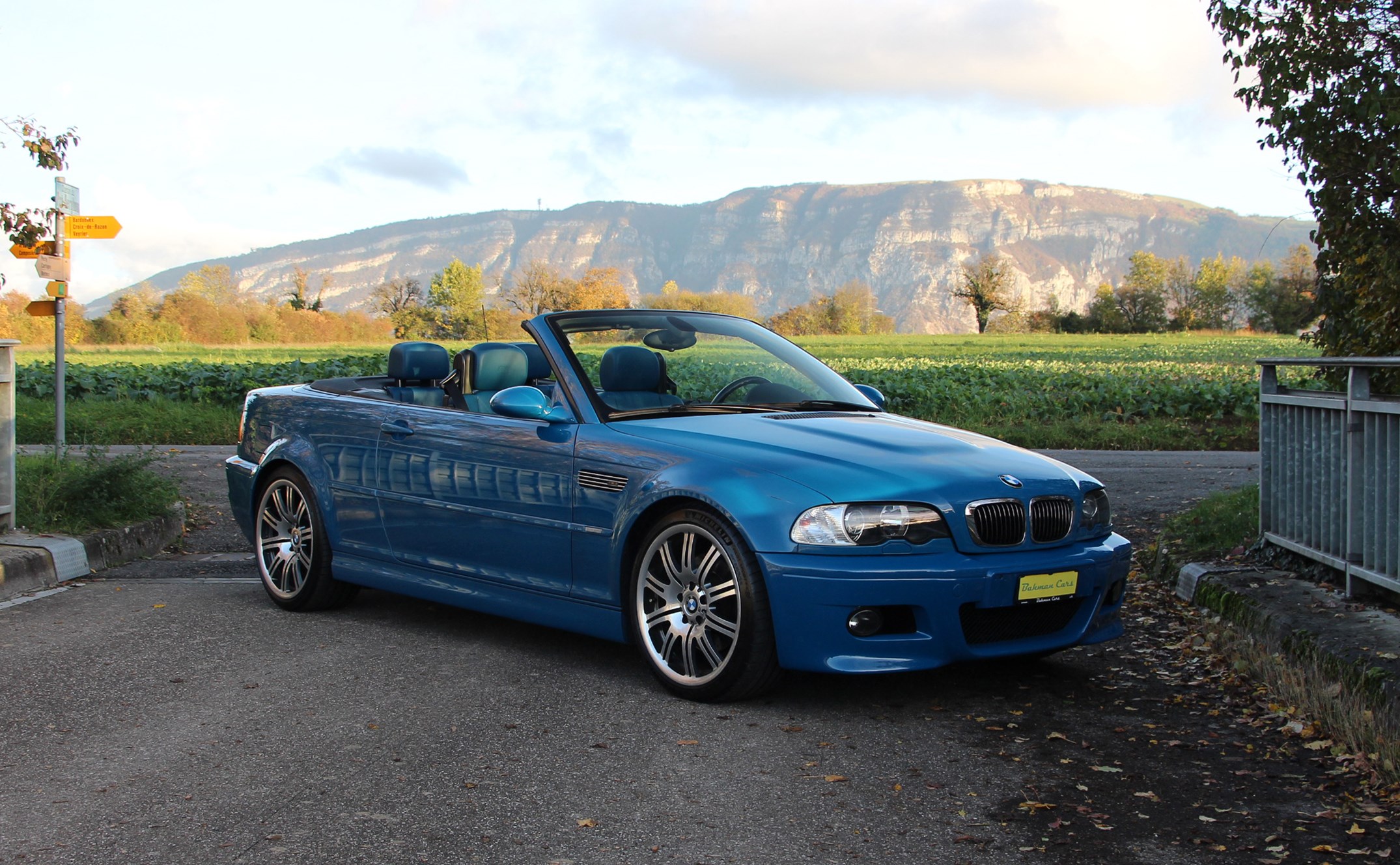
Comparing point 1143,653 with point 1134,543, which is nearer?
point 1143,653

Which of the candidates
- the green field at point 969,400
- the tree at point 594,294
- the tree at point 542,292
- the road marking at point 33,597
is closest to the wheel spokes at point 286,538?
the road marking at point 33,597

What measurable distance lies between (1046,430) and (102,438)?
13578 millimetres

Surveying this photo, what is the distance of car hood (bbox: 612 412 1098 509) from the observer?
461cm

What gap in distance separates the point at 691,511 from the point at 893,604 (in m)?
0.84

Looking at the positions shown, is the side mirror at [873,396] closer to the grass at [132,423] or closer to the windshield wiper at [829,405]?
the windshield wiper at [829,405]

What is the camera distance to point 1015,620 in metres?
4.77

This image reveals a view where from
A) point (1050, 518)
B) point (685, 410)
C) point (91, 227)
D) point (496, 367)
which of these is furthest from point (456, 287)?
point (1050, 518)

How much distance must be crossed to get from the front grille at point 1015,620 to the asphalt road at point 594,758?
295mm

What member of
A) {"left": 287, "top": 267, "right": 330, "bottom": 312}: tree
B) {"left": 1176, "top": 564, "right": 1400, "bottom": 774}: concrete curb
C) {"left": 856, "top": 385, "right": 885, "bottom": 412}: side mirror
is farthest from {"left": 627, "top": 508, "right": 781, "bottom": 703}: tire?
{"left": 287, "top": 267, "right": 330, "bottom": 312}: tree

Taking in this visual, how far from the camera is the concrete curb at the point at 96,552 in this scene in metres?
7.21

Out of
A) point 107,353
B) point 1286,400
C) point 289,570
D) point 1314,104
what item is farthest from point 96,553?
point 107,353

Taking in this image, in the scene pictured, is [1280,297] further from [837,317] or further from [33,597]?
[33,597]

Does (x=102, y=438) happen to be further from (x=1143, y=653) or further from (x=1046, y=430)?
(x=1143, y=653)

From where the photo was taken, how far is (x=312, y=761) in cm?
411
